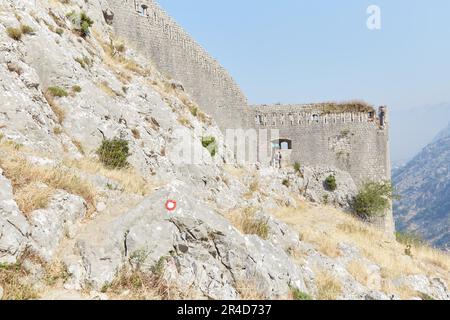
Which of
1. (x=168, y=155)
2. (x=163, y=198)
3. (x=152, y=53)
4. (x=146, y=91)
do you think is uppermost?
(x=152, y=53)

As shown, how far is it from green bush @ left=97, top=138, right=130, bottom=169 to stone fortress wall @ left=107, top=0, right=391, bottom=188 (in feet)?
41.5

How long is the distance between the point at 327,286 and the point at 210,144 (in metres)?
13.1

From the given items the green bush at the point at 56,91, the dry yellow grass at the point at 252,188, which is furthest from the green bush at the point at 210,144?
the green bush at the point at 56,91

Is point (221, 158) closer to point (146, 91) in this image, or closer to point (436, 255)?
point (146, 91)

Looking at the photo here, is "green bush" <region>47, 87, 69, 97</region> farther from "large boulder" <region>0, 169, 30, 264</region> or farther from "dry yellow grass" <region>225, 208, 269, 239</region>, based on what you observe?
"dry yellow grass" <region>225, 208, 269, 239</region>

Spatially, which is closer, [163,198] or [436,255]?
[163,198]

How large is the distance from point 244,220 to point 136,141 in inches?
282

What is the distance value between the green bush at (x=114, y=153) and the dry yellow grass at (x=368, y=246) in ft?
22.2

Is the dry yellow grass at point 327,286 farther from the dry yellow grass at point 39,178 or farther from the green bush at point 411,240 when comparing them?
the green bush at point 411,240

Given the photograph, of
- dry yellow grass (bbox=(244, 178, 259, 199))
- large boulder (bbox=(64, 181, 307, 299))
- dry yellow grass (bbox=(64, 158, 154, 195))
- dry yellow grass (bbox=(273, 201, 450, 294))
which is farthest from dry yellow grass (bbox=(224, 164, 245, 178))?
Answer: large boulder (bbox=(64, 181, 307, 299))

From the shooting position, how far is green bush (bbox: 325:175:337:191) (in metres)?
30.3

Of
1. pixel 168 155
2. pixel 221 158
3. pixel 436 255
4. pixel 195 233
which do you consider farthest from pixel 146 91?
pixel 436 255

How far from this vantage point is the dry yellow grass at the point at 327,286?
27.0 ft

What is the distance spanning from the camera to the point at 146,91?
1881 centimetres
